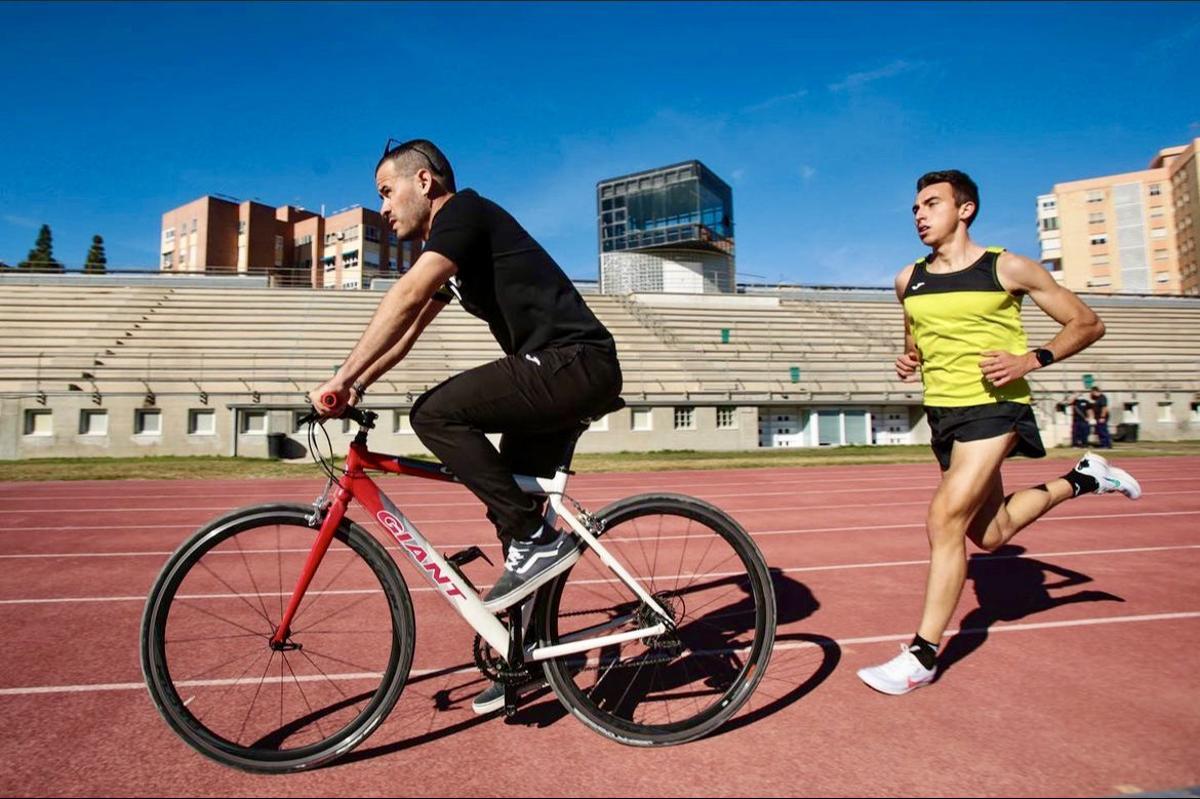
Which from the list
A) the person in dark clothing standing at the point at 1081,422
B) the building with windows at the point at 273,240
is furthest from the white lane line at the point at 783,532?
the building with windows at the point at 273,240

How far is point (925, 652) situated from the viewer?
290 cm

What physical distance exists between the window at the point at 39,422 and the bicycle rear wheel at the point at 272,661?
24361 millimetres

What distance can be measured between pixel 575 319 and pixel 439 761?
161 centimetres

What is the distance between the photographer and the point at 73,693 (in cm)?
295

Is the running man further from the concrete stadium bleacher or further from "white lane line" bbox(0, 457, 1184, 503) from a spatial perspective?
the concrete stadium bleacher

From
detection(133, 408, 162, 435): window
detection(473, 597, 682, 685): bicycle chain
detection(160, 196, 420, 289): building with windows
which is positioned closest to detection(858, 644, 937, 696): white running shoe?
detection(473, 597, 682, 685): bicycle chain

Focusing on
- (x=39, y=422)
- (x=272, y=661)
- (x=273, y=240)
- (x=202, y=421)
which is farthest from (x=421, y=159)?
(x=273, y=240)

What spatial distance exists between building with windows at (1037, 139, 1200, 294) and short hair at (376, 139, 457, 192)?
8453cm

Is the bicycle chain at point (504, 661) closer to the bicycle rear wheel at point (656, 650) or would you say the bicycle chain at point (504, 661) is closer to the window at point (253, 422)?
the bicycle rear wheel at point (656, 650)

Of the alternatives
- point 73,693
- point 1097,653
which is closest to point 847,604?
point 1097,653

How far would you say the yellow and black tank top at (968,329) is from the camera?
314cm

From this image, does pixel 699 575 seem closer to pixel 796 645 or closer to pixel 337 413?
pixel 796 645

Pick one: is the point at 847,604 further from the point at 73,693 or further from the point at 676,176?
the point at 676,176

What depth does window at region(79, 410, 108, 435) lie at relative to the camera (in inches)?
895
